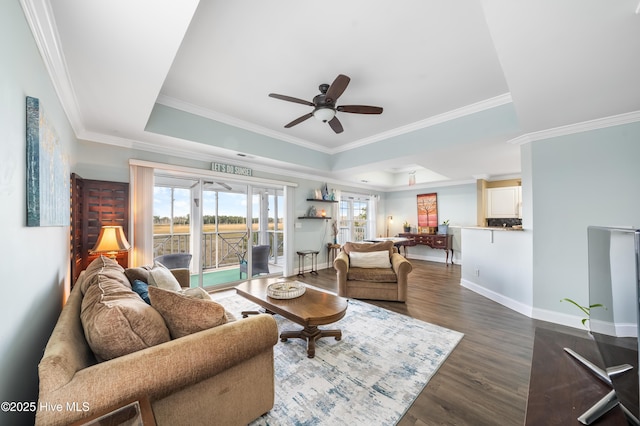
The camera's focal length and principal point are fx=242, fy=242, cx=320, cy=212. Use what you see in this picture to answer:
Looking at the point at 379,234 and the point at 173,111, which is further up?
the point at 173,111

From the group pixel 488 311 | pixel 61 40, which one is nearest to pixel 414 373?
pixel 488 311

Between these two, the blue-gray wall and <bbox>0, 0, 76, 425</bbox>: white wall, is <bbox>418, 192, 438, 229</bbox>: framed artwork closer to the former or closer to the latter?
the blue-gray wall

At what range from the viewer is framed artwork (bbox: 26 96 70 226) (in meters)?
1.22

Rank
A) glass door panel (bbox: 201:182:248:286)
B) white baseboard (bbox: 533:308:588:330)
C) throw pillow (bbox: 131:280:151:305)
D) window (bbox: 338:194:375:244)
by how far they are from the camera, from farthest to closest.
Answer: window (bbox: 338:194:375:244), glass door panel (bbox: 201:182:248:286), white baseboard (bbox: 533:308:588:330), throw pillow (bbox: 131:280:151:305)

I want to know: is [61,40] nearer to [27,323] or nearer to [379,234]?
[27,323]

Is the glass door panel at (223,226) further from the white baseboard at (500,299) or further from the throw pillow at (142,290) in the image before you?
the white baseboard at (500,299)

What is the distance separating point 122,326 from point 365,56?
8.87 ft

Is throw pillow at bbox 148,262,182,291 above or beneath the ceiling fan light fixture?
beneath

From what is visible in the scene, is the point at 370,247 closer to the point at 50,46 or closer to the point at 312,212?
the point at 312,212

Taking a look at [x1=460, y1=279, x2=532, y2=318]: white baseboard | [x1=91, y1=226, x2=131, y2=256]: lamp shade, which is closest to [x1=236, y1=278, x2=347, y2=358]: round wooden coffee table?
[x1=91, y1=226, x2=131, y2=256]: lamp shade

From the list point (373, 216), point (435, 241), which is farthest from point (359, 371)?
point (373, 216)

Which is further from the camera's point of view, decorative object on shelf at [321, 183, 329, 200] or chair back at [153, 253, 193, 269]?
decorative object on shelf at [321, 183, 329, 200]

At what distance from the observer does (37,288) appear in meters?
1.42

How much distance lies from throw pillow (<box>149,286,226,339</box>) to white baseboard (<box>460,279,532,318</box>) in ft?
12.5
